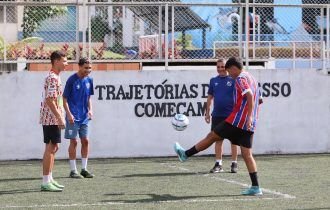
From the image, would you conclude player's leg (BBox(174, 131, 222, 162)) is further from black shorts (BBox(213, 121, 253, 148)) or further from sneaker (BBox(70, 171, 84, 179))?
sneaker (BBox(70, 171, 84, 179))

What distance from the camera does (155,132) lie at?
1652 cm

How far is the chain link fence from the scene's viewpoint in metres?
16.4

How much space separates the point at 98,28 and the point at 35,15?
1333 mm

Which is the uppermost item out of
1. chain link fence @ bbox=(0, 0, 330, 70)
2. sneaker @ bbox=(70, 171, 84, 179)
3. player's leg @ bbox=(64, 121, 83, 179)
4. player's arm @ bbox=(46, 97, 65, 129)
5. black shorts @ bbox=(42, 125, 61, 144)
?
chain link fence @ bbox=(0, 0, 330, 70)

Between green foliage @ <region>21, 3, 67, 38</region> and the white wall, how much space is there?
1.02m

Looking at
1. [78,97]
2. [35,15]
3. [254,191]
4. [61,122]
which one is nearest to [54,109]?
[61,122]

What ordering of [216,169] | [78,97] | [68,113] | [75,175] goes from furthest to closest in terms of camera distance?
[216,169]
[78,97]
[75,175]
[68,113]

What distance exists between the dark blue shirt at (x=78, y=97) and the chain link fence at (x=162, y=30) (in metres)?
3.62

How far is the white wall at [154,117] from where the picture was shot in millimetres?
16078

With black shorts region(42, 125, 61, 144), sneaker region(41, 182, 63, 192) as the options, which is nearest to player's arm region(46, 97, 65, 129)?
black shorts region(42, 125, 61, 144)

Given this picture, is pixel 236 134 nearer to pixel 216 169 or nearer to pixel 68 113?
pixel 216 169

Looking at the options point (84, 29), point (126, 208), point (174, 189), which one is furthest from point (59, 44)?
point (126, 208)

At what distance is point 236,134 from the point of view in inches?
409

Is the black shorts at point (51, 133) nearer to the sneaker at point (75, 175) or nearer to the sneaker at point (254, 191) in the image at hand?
the sneaker at point (75, 175)
